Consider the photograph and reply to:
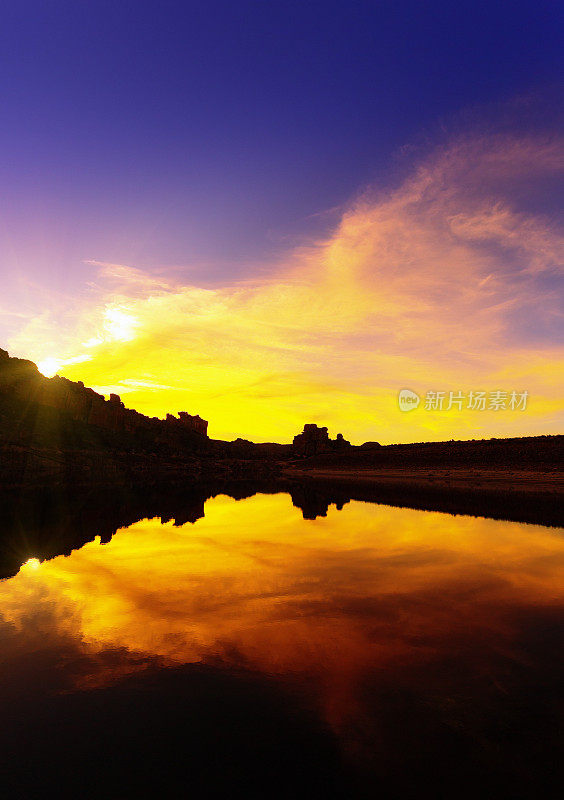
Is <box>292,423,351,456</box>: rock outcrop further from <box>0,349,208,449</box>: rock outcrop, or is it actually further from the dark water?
the dark water

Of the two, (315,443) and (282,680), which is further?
(315,443)

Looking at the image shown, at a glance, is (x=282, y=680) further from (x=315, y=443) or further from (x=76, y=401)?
(x=315, y=443)

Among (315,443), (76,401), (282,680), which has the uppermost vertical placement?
(76,401)

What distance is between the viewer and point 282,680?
7.35 m

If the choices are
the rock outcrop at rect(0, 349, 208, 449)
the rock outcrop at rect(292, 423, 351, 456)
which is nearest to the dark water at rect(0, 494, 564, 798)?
the rock outcrop at rect(0, 349, 208, 449)

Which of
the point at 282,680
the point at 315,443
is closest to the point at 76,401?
the point at 315,443

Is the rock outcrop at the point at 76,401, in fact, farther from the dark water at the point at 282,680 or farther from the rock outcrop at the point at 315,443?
the dark water at the point at 282,680

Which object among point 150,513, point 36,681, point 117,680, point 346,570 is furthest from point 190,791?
point 150,513

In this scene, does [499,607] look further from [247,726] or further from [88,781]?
[88,781]

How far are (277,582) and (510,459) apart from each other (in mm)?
72655

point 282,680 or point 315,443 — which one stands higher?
point 315,443

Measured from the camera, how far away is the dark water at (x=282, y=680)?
17.2ft

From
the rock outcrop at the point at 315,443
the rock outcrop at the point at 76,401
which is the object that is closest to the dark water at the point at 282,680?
the rock outcrop at the point at 76,401

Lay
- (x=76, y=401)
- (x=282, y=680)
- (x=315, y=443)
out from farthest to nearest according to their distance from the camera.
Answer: (x=315, y=443)
(x=76, y=401)
(x=282, y=680)
